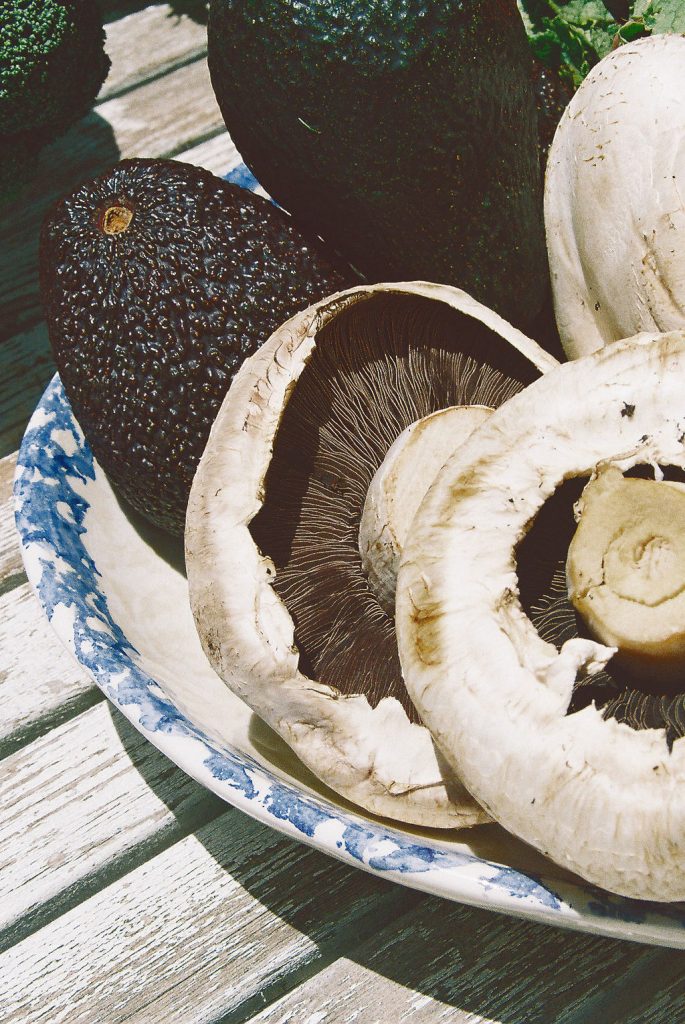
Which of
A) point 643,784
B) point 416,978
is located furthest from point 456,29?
point 416,978

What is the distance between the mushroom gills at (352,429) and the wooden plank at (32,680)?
0.26 meters

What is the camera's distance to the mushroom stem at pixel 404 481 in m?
0.63

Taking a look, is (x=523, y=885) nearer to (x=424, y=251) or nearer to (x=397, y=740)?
(x=397, y=740)

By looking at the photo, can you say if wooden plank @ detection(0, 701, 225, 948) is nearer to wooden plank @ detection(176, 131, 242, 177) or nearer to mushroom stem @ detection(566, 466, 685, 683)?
mushroom stem @ detection(566, 466, 685, 683)

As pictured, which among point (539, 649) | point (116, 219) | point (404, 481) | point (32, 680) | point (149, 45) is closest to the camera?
point (539, 649)

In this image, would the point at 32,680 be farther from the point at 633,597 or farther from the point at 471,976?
the point at 633,597

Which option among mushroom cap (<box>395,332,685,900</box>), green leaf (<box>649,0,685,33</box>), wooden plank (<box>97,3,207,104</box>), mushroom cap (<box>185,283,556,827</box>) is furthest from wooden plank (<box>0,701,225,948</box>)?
wooden plank (<box>97,3,207,104</box>)

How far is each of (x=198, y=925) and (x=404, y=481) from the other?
1.22 ft

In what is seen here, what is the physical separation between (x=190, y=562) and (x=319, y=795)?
178 millimetres

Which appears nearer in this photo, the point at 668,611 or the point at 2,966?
the point at 668,611

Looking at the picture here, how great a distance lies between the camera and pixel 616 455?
53 cm

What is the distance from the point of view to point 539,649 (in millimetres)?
498

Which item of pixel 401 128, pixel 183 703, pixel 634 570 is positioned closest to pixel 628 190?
pixel 401 128

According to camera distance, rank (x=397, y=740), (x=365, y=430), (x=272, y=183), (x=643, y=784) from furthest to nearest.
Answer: (x=272, y=183)
(x=365, y=430)
(x=397, y=740)
(x=643, y=784)
